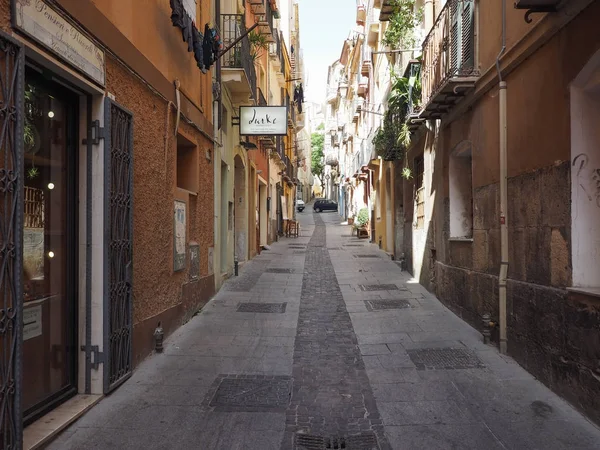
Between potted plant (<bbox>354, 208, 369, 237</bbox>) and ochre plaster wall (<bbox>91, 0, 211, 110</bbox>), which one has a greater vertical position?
ochre plaster wall (<bbox>91, 0, 211, 110</bbox>)

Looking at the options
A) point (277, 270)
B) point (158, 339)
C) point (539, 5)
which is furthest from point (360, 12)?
point (158, 339)

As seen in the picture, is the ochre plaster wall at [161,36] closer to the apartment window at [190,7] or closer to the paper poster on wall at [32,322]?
the apartment window at [190,7]

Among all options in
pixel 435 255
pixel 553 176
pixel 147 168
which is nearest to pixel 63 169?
pixel 147 168

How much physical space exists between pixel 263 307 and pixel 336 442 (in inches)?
213

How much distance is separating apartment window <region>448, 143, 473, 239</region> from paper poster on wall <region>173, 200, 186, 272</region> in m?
4.61

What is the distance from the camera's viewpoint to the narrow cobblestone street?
14.1 feet

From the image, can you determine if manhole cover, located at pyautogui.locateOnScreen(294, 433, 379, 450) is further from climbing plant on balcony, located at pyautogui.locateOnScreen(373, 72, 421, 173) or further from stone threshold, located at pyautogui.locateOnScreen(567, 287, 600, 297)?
climbing plant on balcony, located at pyautogui.locateOnScreen(373, 72, 421, 173)

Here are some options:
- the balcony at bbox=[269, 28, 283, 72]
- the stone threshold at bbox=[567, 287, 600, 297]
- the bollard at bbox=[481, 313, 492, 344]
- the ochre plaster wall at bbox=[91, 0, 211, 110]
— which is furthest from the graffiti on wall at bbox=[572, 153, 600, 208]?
the balcony at bbox=[269, 28, 283, 72]

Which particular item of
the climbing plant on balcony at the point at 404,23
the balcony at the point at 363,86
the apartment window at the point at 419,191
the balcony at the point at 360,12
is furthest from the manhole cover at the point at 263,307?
the balcony at the point at 360,12

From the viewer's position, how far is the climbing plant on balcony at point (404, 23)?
12.1 m

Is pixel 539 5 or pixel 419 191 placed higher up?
pixel 539 5

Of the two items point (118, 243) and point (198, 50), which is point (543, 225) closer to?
point (118, 243)

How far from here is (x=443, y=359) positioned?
6.44 metres

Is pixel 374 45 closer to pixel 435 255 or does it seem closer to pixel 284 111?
pixel 284 111
